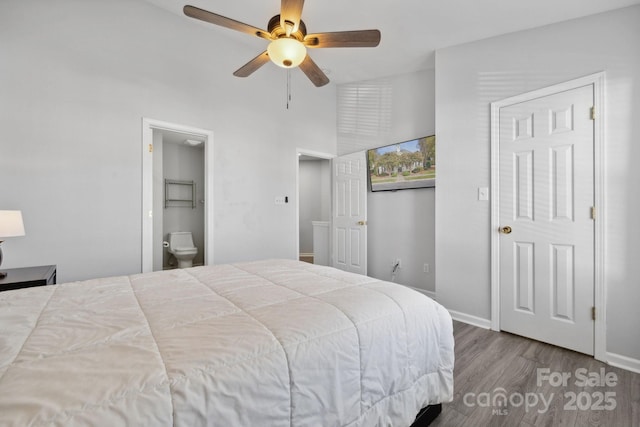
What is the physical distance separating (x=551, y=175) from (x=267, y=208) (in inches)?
115

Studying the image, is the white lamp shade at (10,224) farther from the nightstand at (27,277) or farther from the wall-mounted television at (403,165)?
the wall-mounted television at (403,165)

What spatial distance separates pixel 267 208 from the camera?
147 inches

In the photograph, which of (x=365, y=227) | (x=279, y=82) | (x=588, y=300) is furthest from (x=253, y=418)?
(x=279, y=82)

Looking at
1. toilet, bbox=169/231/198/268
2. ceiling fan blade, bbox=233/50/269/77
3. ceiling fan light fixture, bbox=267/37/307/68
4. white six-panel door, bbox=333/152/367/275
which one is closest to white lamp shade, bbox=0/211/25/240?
ceiling fan blade, bbox=233/50/269/77

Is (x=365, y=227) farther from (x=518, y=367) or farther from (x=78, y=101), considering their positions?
(x=78, y=101)

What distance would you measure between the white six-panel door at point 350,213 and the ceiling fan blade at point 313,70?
189 centimetres

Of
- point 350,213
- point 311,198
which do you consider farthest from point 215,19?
point 311,198

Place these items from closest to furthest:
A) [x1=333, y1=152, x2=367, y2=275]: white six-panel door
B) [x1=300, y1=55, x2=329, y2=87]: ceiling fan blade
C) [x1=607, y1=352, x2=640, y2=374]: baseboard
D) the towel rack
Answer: [x1=607, y1=352, x2=640, y2=374]: baseboard → [x1=300, y1=55, x2=329, y2=87]: ceiling fan blade → [x1=333, y1=152, x2=367, y2=275]: white six-panel door → the towel rack

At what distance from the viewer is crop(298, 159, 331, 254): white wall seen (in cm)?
682

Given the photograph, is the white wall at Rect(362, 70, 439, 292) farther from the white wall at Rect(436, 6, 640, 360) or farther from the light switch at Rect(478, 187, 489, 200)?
the light switch at Rect(478, 187, 489, 200)

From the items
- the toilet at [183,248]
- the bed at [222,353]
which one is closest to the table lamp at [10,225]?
the bed at [222,353]

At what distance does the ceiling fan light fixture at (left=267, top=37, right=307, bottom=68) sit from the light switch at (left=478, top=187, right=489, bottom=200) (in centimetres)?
210

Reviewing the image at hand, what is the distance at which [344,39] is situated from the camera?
2006 millimetres

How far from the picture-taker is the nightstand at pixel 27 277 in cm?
182
